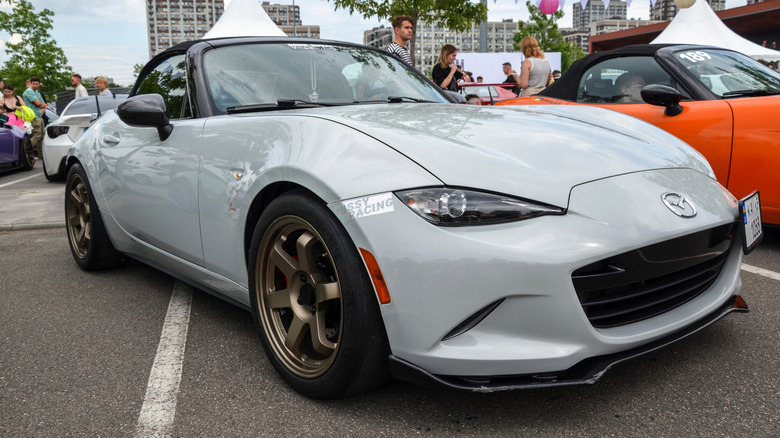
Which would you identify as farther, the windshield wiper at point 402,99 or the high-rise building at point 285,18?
the high-rise building at point 285,18

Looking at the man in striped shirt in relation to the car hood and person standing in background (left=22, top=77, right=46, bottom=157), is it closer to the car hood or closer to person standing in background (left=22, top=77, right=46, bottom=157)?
the car hood

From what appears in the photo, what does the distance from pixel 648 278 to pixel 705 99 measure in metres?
2.83

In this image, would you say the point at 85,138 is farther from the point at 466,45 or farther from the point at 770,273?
the point at 466,45

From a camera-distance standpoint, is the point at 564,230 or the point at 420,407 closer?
the point at 564,230

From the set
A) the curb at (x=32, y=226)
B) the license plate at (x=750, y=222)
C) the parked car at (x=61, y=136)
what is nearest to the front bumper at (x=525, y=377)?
the license plate at (x=750, y=222)

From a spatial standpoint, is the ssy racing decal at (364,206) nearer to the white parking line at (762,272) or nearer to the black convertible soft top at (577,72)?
the white parking line at (762,272)

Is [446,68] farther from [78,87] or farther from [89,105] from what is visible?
[78,87]

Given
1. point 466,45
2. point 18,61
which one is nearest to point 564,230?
point 18,61

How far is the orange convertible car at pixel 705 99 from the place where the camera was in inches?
155

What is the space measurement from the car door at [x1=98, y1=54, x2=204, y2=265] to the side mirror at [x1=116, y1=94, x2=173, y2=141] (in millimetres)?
52

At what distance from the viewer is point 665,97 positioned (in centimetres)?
421

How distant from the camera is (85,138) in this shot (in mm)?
4047

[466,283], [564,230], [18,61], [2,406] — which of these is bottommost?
[2,406]

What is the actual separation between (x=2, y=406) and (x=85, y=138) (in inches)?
84.1
